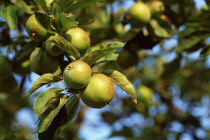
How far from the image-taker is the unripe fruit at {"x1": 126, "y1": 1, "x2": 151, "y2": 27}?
195cm

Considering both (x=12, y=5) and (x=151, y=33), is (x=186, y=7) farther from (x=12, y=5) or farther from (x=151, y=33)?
(x=12, y=5)

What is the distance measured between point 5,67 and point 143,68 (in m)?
2.43

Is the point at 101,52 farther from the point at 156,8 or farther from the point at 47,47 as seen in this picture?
the point at 156,8

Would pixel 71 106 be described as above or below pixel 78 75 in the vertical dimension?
below

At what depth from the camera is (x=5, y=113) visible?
3.61 m

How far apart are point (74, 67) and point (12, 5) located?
646 mm

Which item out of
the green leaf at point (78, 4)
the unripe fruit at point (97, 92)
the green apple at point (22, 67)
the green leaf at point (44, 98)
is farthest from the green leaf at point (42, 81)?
the green apple at point (22, 67)

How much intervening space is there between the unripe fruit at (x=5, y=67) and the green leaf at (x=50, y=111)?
21.0 inches

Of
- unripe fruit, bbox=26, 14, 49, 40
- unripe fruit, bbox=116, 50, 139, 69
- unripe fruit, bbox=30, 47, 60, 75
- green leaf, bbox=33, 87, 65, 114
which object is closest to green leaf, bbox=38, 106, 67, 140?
green leaf, bbox=33, 87, 65, 114

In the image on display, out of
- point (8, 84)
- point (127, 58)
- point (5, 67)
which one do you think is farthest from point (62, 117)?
point (127, 58)

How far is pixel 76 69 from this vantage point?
129cm

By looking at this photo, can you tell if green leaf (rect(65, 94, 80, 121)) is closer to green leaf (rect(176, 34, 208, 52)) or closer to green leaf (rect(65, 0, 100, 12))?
green leaf (rect(65, 0, 100, 12))

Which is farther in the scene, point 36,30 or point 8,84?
point 8,84

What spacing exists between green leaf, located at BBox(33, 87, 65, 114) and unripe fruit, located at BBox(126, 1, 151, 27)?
33.7 inches
